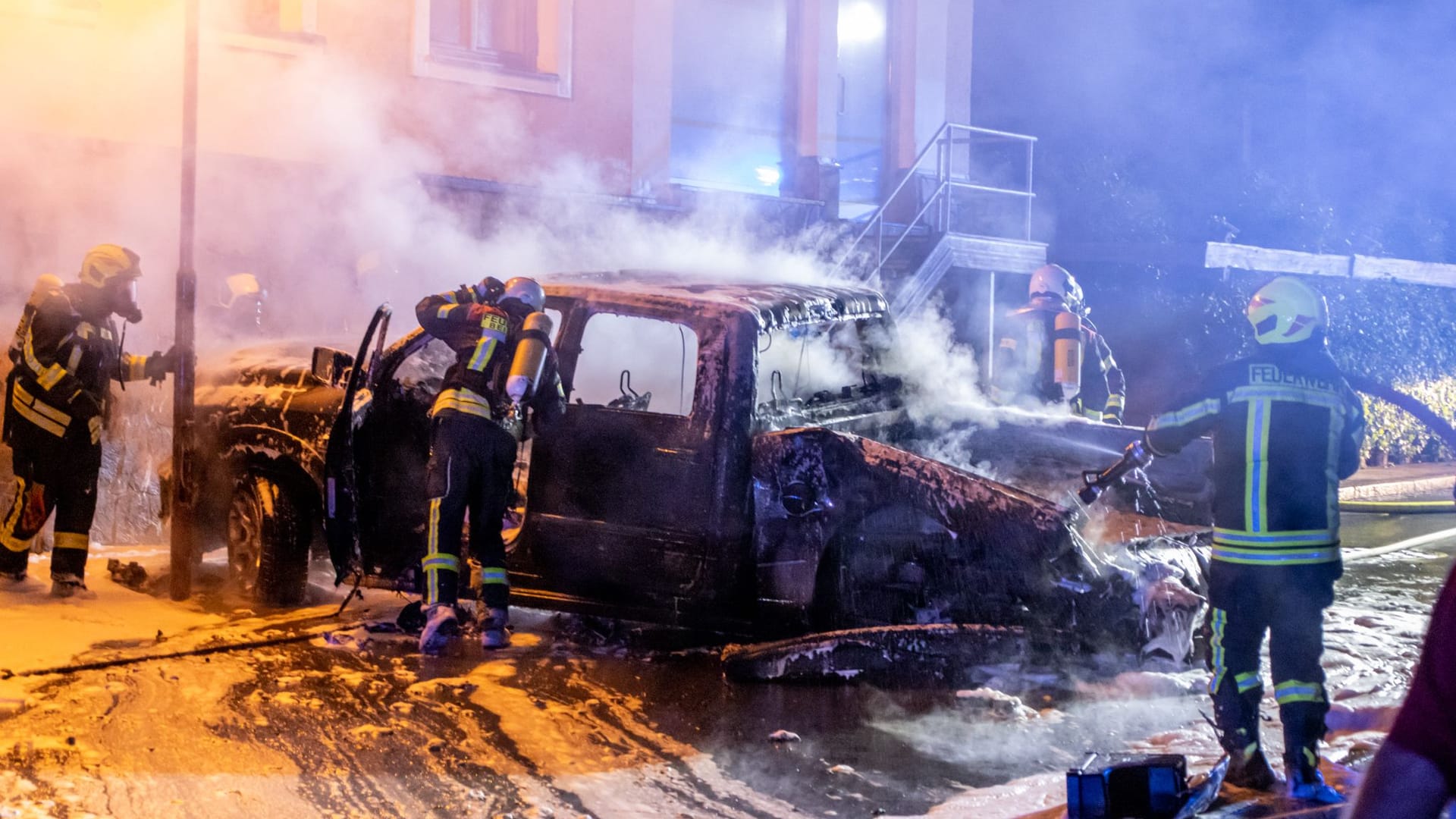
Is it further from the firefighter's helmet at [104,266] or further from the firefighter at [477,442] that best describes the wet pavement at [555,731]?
the firefighter's helmet at [104,266]

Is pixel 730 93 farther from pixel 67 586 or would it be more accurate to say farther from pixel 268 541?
pixel 67 586

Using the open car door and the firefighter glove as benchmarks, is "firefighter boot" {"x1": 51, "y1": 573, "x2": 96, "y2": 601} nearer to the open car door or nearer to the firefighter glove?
the firefighter glove

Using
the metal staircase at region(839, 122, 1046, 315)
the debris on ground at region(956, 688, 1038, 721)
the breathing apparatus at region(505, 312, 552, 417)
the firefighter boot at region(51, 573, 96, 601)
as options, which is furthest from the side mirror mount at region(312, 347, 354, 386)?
the metal staircase at region(839, 122, 1046, 315)

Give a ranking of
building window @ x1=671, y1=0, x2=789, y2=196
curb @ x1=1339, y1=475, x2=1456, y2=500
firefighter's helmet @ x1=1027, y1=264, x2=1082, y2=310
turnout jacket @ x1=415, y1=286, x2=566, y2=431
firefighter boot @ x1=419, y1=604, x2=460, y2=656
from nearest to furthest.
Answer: turnout jacket @ x1=415, y1=286, x2=566, y2=431
firefighter boot @ x1=419, y1=604, x2=460, y2=656
firefighter's helmet @ x1=1027, y1=264, x2=1082, y2=310
curb @ x1=1339, y1=475, x2=1456, y2=500
building window @ x1=671, y1=0, x2=789, y2=196

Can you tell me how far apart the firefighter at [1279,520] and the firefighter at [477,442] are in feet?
9.21

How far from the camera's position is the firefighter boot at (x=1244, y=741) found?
4070 millimetres

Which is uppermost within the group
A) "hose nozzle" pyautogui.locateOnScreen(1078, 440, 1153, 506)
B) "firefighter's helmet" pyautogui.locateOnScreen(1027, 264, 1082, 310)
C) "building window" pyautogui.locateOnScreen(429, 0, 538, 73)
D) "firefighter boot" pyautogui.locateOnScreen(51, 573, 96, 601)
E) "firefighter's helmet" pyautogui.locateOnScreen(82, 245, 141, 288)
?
"building window" pyautogui.locateOnScreen(429, 0, 538, 73)

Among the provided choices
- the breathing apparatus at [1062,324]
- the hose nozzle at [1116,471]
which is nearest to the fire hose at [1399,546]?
the breathing apparatus at [1062,324]

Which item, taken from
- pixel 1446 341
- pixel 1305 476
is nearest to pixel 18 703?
pixel 1305 476

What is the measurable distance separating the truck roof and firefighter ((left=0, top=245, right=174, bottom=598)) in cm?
240

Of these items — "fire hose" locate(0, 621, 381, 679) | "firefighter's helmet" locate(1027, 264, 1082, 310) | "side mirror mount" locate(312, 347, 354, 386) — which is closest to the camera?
"fire hose" locate(0, 621, 381, 679)

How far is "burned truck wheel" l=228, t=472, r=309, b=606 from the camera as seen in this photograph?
6.45 meters

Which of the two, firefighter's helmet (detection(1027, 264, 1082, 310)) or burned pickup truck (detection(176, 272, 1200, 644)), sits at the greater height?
firefighter's helmet (detection(1027, 264, 1082, 310))

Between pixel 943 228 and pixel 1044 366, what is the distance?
15.6ft
